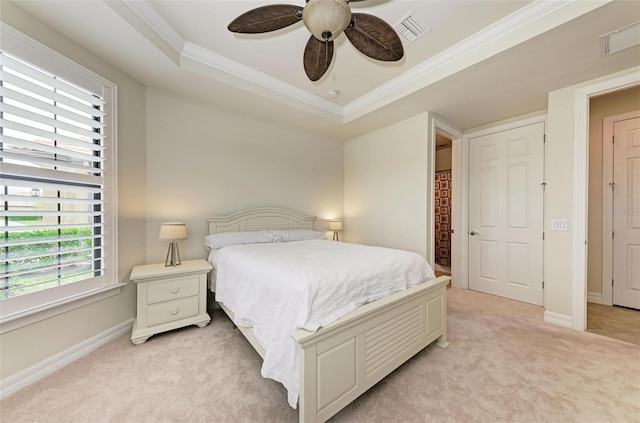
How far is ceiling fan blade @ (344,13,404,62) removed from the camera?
1531mm

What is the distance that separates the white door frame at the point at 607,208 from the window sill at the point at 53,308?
18.3 feet

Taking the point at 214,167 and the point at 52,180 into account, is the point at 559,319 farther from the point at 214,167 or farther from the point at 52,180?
the point at 52,180

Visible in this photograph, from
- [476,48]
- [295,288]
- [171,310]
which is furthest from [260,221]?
[476,48]

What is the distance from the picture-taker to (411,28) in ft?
6.77

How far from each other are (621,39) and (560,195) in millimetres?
1403

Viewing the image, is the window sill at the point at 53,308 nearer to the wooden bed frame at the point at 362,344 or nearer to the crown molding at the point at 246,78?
the wooden bed frame at the point at 362,344

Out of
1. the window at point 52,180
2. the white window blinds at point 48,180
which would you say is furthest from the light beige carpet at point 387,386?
the white window blinds at point 48,180

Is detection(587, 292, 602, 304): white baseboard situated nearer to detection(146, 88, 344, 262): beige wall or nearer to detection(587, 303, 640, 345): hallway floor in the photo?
detection(587, 303, 640, 345): hallway floor

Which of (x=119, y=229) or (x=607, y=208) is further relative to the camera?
(x=607, y=208)

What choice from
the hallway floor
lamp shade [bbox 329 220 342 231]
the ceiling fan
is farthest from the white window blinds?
the hallway floor

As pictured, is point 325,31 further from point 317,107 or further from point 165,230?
point 165,230

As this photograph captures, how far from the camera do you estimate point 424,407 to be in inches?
58.9

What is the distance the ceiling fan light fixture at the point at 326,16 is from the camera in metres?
1.32

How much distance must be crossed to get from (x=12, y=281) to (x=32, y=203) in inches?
21.0
